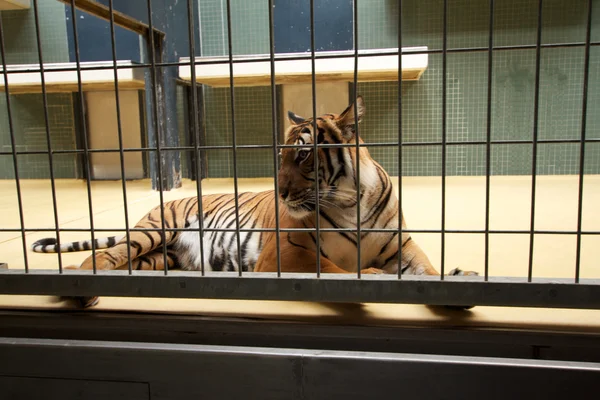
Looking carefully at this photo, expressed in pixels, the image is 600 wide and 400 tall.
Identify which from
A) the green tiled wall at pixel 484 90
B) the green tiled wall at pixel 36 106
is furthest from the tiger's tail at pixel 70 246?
the green tiled wall at pixel 36 106

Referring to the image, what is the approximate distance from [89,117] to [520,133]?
5729 millimetres

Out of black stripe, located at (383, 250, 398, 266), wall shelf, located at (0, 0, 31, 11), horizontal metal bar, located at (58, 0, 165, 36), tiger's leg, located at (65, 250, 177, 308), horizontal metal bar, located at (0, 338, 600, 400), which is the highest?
wall shelf, located at (0, 0, 31, 11)

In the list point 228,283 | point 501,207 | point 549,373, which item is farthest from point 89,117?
point 549,373

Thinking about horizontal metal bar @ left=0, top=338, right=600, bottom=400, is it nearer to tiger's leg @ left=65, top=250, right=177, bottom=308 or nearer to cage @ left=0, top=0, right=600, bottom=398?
cage @ left=0, top=0, right=600, bottom=398

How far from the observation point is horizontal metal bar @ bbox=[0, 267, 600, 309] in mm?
1129

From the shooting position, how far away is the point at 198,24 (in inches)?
242

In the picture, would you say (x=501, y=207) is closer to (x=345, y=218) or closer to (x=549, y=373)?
(x=345, y=218)

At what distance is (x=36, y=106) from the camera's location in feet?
21.3

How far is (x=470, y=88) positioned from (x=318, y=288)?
5234 mm

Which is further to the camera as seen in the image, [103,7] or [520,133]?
[520,133]

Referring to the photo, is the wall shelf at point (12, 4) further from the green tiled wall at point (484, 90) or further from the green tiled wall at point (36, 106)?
the green tiled wall at point (484, 90)

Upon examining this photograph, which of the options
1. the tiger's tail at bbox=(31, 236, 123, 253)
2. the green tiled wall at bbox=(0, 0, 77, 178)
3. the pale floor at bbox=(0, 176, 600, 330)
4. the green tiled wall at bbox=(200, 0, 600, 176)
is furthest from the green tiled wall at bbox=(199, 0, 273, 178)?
the tiger's tail at bbox=(31, 236, 123, 253)

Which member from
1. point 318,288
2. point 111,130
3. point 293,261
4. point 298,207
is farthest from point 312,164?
point 111,130

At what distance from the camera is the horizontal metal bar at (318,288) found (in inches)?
44.4
